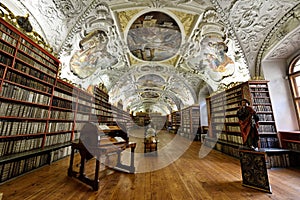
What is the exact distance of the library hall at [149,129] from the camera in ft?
8.20

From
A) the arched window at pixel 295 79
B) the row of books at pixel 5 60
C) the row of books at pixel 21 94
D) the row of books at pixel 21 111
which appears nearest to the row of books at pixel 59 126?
the row of books at pixel 21 111

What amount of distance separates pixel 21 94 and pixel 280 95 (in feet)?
25.0

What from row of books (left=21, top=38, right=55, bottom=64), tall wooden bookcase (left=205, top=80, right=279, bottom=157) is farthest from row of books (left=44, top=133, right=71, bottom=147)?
tall wooden bookcase (left=205, top=80, right=279, bottom=157)

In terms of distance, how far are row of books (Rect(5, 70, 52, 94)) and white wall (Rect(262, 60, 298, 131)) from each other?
7.20 metres

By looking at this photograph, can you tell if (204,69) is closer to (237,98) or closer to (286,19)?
(237,98)

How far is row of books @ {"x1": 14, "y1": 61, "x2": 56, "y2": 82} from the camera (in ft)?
9.51

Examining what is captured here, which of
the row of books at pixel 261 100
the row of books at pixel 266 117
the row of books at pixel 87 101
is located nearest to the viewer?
the row of books at pixel 266 117

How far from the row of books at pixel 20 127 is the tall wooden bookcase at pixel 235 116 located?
628cm

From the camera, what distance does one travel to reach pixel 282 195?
226 centimetres

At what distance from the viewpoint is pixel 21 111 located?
A: 2.89m

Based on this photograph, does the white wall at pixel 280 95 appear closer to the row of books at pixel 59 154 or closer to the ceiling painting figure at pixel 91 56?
the ceiling painting figure at pixel 91 56

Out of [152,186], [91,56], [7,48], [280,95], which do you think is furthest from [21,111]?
[280,95]

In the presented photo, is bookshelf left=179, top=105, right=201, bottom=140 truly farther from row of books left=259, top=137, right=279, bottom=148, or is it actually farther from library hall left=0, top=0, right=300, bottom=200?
row of books left=259, top=137, right=279, bottom=148

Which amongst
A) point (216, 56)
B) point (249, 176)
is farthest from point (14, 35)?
point (216, 56)
